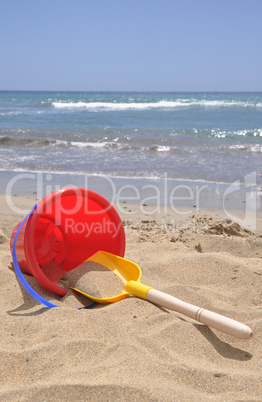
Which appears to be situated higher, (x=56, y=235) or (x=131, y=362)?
(x=56, y=235)

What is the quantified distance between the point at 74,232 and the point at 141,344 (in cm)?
132

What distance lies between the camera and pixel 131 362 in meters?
1.95

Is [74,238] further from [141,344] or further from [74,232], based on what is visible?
[141,344]

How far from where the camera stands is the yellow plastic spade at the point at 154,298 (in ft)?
6.94

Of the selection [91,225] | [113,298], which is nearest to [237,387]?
[113,298]

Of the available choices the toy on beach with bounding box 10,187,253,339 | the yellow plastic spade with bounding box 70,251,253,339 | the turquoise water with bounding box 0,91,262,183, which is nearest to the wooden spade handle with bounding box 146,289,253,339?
the yellow plastic spade with bounding box 70,251,253,339

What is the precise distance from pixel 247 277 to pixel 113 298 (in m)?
0.97

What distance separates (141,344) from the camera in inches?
82.4

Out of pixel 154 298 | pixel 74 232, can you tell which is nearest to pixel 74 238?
pixel 74 232

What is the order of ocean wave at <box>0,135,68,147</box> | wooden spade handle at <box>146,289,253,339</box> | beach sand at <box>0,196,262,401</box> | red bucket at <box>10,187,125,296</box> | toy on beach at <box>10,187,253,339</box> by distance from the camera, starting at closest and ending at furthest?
beach sand at <box>0,196,262,401</box> < wooden spade handle at <box>146,289,253,339</box> < toy on beach at <box>10,187,253,339</box> < red bucket at <box>10,187,125,296</box> < ocean wave at <box>0,135,68,147</box>

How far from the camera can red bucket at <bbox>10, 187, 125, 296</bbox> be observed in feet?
10.1

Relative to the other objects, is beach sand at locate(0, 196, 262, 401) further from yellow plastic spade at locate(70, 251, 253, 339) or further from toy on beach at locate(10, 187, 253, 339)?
toy on beach at locate(10, 187, 253, 339)

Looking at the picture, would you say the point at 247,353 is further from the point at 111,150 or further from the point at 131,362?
the point at 111,150

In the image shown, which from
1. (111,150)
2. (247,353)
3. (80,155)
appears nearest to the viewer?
(247,353)
